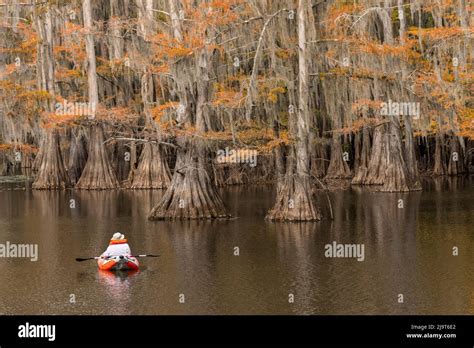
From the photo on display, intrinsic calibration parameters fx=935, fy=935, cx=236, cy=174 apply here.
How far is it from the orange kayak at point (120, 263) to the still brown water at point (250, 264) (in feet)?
0.91

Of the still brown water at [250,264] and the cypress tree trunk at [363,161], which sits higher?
the cypress tree trunk at [363,161]

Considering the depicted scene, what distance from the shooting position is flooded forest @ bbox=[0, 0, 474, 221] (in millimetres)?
26094

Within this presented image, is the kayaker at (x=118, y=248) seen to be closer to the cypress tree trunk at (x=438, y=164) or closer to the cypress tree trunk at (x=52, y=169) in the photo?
the cypress tree trunk at (x=52, y=169)

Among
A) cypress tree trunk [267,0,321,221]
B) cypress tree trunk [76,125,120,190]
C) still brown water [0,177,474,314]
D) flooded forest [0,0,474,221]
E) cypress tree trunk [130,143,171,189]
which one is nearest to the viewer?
still brown water [0,177,474,314]

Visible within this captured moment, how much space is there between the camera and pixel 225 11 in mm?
26344

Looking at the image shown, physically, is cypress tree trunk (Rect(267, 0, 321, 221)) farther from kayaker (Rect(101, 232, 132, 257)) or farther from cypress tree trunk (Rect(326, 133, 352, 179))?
cypress tree trunk (Rect(326, 133, 352, 179))

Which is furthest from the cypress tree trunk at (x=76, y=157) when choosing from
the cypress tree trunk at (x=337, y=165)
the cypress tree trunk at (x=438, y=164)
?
the cypress tree trunk at (x=438, y=164)

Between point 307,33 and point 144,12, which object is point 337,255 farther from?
point 144,12

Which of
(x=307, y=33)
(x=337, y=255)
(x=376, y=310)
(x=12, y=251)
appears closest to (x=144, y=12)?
(x=307, y=33)

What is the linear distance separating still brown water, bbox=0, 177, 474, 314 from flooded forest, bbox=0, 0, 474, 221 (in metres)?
1.92

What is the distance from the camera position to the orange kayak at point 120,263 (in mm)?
18906

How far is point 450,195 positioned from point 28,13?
2437 cm

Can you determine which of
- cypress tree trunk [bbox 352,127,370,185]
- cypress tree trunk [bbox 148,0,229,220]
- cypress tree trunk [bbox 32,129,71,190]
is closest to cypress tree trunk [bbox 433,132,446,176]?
cypress tree trunk [bbox 352,127,370,185]

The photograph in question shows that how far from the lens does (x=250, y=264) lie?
19.1 metres
